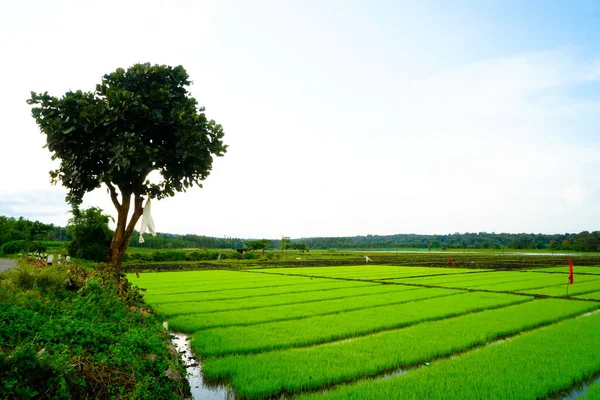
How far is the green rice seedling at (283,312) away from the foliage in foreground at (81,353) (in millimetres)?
3329

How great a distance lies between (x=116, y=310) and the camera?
7.20 meters

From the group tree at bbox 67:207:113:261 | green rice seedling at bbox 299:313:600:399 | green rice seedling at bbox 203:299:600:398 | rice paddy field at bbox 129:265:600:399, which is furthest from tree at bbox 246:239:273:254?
green rice seedling at bbox 299:313:600:399

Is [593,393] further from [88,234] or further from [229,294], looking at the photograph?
[88,234]

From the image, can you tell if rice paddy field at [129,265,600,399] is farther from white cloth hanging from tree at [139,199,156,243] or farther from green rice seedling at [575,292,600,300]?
white cloth hanging from tree at [139,199,156,243]

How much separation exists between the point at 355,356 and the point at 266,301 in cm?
764

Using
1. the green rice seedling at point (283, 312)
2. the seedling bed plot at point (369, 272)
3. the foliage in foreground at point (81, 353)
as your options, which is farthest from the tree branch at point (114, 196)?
the seedling bed plot at point (369, 272)

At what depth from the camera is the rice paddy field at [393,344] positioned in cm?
608

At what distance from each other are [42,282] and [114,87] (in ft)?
13.7

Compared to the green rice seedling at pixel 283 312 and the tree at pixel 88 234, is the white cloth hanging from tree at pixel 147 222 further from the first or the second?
the tree at pixel 88 234

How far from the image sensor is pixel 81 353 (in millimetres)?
4328

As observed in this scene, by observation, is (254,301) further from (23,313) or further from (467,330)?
(23,313)

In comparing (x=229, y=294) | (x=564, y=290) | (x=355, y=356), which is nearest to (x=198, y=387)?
(x=355, y=356)

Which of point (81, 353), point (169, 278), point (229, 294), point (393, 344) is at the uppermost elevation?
point (81, 353)

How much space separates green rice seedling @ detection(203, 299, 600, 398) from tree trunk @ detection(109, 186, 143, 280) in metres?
3.50
